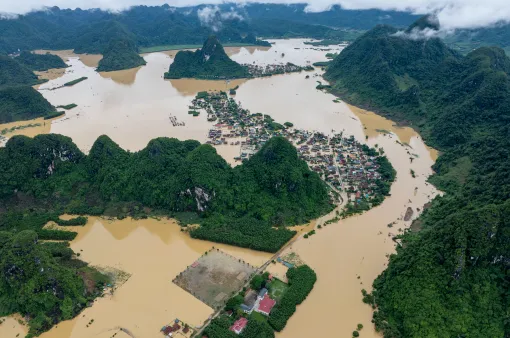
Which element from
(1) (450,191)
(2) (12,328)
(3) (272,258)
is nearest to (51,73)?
(2) (12,328)

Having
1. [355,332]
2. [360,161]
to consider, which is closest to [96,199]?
[355,332]

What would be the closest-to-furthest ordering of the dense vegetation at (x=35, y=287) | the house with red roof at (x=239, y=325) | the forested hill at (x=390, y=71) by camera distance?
1. the house with red roof at (x=239, y=325)
2. the dense vegetation at (x=35, y=287)
3. the forested hill at (x=390, y=71)

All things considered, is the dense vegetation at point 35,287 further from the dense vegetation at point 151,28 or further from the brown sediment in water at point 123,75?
the dense vegetation at point 151,28

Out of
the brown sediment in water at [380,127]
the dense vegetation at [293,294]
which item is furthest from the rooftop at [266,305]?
the brown sediment in water at [380,127]

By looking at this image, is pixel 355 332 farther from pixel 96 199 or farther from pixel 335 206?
pixel 96 199

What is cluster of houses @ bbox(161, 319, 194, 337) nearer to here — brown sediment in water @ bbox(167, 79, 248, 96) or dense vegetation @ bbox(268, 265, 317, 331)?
dense vegetation @ bbox(268, 265, 317, 331)

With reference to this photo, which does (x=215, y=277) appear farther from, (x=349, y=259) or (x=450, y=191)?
(x=450, y=191)
